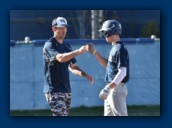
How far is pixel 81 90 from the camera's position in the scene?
28.3 feet

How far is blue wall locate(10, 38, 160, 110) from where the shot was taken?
789 cm

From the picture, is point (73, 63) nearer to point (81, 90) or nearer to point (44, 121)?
point (44, 121)

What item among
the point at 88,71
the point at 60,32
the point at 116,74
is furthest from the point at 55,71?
the point at 88,71

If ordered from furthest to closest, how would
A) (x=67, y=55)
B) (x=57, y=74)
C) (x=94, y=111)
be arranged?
1. (x=94, y=111)
2. (x=57, y=74)
3. (x=67, y=55)

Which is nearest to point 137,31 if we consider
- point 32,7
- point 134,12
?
point 134,12

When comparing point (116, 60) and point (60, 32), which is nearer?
point (116, 60)

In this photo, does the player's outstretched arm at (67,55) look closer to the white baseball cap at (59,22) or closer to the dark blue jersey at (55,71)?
the dark blue jersey at (55,71)

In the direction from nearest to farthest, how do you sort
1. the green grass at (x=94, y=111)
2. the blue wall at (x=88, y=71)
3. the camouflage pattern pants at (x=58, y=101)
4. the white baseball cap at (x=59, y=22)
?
the camouflage pattern pants at (x=58, y=101), the white baseball cap at (x=59, y=22), the green grass at (x=94, y=111), the blue wall at (x=88, y=71)

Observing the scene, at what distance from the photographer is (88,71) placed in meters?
8.64

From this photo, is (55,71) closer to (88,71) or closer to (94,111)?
(94,111)

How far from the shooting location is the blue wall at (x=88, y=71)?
789 cm

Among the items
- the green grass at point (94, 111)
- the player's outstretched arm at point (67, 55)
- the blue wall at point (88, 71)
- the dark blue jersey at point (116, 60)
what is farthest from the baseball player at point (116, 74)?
the blue wall at point (88, 71)

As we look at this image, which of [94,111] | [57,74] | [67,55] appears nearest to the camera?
[67,55]

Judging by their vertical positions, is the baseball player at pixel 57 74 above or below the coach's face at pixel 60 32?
below
